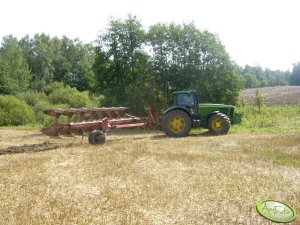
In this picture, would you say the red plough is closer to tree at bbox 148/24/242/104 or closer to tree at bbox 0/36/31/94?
tree at bbox 148/24/242/104

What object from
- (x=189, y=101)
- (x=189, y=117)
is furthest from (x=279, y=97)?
(x=189, y=117)

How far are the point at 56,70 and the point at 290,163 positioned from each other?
5648 centimetres

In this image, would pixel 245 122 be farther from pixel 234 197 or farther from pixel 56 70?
pixel 56 70

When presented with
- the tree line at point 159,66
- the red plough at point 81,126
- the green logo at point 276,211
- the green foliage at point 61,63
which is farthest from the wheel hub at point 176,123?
the green foliage at point 61,63

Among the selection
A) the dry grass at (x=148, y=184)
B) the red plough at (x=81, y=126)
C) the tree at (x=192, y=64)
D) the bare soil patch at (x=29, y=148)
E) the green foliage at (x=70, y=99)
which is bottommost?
the dry grass at (x=148, y=184)

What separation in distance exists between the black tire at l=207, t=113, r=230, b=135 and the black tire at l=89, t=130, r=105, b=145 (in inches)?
199

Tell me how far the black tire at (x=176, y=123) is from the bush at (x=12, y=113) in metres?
13.3

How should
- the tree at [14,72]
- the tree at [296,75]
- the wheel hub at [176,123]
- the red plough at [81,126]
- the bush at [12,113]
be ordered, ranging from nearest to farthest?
1. the red plough at [81,126]
2. the wheel hub at [176,123]
3. the bush at [12,113]
4. the tree at [14,72]
5. the tree at [296,75]

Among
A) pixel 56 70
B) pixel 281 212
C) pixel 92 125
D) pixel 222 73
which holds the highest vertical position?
pixel 56 70

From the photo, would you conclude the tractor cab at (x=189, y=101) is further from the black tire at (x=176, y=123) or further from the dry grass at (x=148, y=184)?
the dry grass at (x=148, y=184)

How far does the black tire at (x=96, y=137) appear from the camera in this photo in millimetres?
13047

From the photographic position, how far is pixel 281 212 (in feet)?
18.4

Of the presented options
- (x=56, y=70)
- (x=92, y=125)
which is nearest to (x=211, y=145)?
(x=92, y=125)

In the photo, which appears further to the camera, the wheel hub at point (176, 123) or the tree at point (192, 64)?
the tree at point (192, 64)
